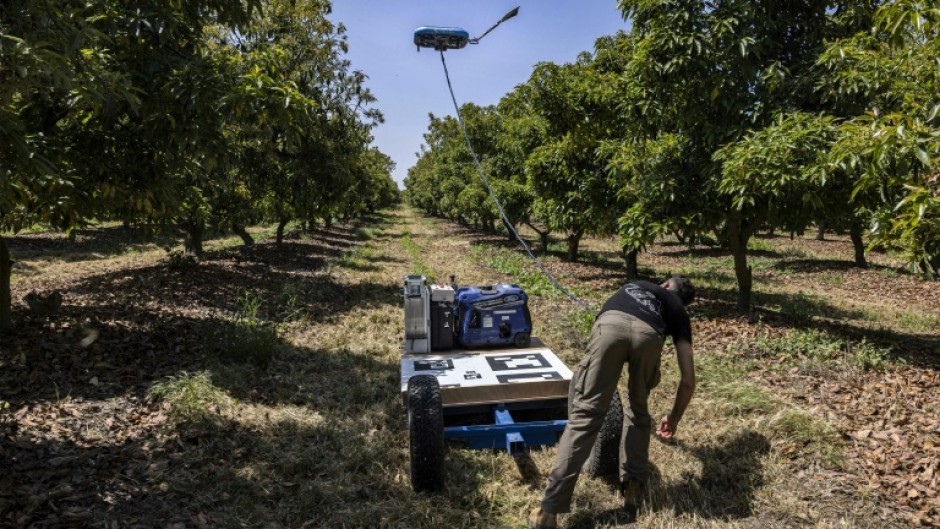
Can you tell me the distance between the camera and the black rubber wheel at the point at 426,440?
429cm

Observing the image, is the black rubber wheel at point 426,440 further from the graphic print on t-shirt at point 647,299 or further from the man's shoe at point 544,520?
the graphic print on t-shirt at point 647,299

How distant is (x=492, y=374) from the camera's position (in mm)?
5473

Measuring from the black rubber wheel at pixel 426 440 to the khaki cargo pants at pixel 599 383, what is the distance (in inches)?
36.8

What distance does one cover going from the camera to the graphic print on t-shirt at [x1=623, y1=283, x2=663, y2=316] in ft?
13.1

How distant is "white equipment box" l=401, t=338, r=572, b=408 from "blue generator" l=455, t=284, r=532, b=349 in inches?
5.5

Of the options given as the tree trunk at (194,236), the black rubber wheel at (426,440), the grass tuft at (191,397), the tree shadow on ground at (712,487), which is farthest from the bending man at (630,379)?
the tree trunk at (194,236)

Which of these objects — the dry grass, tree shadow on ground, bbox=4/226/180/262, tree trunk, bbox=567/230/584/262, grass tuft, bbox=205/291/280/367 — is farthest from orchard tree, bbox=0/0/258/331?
tree trunk, bbox=567/230/584/262

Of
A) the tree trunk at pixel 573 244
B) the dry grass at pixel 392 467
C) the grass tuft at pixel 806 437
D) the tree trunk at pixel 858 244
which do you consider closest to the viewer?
the dry grass at pixel 392 467

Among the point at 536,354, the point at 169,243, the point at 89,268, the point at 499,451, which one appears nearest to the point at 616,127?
the point at 536,354

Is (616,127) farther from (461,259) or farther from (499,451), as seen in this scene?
(499,451)

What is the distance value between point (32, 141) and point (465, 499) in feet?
20.0

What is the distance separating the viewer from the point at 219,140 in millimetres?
6816

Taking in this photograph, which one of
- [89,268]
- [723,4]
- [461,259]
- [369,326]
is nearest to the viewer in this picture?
[723,4]

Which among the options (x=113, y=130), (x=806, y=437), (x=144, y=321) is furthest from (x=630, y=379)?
(x=144, y=321)
